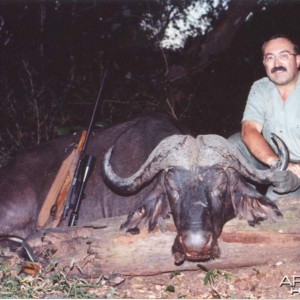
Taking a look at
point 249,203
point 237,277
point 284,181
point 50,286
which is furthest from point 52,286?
point 284,181

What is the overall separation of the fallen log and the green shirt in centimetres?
143

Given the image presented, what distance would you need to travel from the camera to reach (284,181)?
4.20m

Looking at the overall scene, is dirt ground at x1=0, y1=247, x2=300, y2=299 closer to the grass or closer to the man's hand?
the grass

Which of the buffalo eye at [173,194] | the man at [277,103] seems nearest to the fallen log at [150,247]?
the buffalo eye at [173,194]

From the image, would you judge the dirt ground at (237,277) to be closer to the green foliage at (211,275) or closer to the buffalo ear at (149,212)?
the green foliage at (211,275)

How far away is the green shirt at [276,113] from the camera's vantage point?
17.4 ft

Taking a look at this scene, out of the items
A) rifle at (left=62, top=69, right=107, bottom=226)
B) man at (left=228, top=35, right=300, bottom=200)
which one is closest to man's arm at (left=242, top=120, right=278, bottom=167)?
man at (left=228, top=35, right=300, bottom=200)

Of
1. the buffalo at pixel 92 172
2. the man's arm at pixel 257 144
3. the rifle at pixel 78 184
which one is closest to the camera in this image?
the man's arm at pixel 257 144

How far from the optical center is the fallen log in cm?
399

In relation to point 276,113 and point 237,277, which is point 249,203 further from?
point 276,113

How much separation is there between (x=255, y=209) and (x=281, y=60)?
1968 millimetres

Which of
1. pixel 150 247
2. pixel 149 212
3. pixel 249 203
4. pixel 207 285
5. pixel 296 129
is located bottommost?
pixel 207 285

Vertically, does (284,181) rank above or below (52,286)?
above

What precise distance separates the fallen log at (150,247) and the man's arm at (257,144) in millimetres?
749
